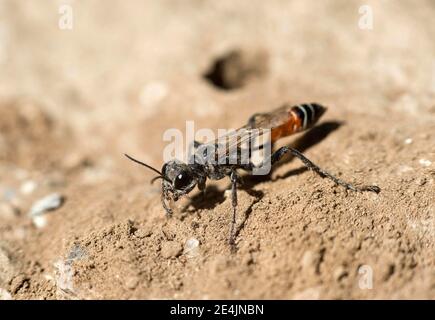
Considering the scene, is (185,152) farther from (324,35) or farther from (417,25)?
(417,25)

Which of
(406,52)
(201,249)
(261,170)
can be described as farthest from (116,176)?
(406,52)

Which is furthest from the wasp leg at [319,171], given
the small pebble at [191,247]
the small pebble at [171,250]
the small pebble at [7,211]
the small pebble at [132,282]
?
the small pebble at [7,211]

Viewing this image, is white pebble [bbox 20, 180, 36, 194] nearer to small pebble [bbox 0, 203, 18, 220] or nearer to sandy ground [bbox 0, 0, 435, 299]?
sandy ground [bbox 0, 0, 435, 299]

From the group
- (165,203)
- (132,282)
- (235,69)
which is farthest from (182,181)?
(235,69)

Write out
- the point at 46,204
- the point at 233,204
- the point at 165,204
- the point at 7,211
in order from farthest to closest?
the point at 7,211
the point at 46,204
the point at 165,204
the point at 233,204

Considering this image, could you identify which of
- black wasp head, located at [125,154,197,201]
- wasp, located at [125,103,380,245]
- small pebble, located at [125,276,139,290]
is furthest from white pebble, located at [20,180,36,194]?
small pebble, located at [125,276,139,290]

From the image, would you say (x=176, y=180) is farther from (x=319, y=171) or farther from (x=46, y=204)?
(x=46, y=204)

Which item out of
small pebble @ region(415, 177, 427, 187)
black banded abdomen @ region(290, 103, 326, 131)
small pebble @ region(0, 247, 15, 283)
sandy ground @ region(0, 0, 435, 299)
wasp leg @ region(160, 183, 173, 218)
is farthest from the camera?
black banded abdomen @ region(290, 103, 326, 131)
